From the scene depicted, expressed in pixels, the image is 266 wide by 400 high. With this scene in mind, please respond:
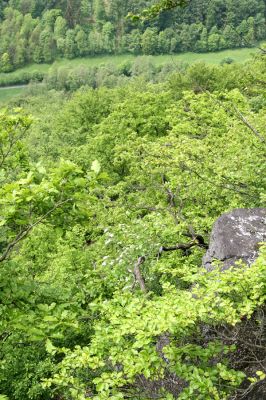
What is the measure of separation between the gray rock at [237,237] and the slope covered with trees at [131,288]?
105cm

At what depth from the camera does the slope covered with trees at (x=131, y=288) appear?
6.72 meters

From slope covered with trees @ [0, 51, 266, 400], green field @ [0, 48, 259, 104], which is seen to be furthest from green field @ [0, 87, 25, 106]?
slope covered with trees @ [0, 51, 266, 400]

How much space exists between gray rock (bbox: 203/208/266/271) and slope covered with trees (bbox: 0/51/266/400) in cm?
105

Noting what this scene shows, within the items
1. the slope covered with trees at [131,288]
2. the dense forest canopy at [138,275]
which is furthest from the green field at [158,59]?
the slope covered with trees at [131,288]

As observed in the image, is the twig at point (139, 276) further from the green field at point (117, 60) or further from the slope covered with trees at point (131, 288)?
the green field at point (117, 60)

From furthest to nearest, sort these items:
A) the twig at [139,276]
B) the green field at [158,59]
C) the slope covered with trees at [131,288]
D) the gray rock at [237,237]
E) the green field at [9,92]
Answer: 1. the green field at [9,92]
2. the green field at [158,59]
3. the twig at [139,276]
4. the gray rock at [237,237]
5. the slope covered with trees at [131,288]

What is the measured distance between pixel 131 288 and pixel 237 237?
9.34ft

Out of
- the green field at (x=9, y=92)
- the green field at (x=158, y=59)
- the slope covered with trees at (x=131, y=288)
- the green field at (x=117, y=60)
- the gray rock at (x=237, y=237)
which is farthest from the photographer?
the green field at (x=9, y=92)

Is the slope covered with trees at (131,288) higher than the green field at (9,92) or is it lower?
higher

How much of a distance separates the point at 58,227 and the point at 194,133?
914 inches

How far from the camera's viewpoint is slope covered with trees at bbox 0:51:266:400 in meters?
6.72

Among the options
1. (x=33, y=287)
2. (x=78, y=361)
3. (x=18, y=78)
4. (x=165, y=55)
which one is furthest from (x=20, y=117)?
(x=18, y=78)

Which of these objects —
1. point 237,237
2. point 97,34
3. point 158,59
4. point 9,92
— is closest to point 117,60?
point 97,34

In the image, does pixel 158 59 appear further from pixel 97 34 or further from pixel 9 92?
pixel 9 92
